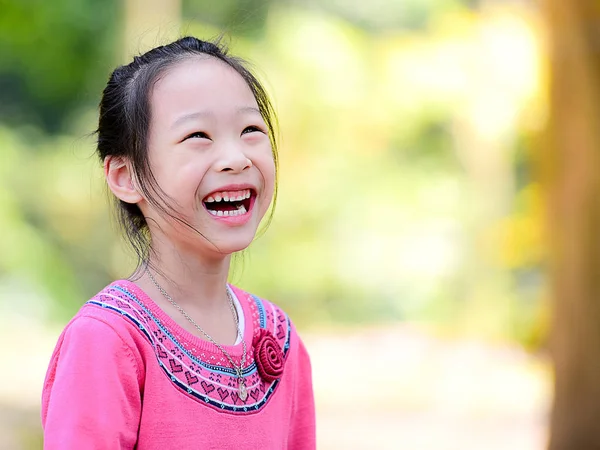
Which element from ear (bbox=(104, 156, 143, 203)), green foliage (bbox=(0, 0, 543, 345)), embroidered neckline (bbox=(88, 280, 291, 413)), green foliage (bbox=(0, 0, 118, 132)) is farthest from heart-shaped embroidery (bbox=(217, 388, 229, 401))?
green foliage (bbox=(0, 0, 118, 132))

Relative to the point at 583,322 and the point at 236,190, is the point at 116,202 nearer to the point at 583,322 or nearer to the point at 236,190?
the point at 236,190

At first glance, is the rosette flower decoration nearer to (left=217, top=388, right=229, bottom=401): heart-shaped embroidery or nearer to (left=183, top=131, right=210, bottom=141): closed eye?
(left=217, top=388, right=229, bottom=401): heart-shaped embroidery

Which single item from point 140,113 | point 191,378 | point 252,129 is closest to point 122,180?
point 140,113

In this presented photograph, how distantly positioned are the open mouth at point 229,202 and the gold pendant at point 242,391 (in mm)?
264

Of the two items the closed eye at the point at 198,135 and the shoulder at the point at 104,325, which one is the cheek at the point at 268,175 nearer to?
the closed eye at the point at 198,135

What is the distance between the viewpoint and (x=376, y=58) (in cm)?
1021

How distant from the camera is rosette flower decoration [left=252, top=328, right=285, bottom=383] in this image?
5.20 ft

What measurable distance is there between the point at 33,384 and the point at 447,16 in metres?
5.45

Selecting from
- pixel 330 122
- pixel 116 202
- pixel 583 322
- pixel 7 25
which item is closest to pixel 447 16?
pixel 330 122

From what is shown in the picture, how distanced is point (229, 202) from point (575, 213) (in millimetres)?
3272

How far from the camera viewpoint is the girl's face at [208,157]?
4.86ft

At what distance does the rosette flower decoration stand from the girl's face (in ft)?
0.60

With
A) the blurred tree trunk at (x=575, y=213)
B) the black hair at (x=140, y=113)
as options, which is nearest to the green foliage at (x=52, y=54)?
the blurred tree trunk at (x=575, y=213)

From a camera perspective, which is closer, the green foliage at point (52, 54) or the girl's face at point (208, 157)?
the girl's face at point (208, 157)
